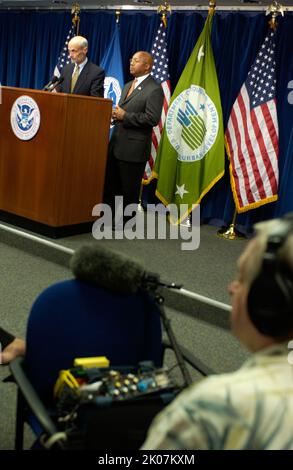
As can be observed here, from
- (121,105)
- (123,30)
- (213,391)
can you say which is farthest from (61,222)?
(213,391)

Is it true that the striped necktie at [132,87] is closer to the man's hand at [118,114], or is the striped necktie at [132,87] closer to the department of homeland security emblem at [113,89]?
the man's hand at [118,114]

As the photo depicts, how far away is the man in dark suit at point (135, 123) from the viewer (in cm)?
428

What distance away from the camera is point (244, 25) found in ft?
16.1

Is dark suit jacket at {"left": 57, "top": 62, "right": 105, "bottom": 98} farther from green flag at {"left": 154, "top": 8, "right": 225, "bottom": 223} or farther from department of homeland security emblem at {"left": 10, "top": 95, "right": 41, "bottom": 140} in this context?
green flag at {"left": 154, "top": 8, "right": 225, "bottom": 223}

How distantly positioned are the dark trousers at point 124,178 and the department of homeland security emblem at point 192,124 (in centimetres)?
79

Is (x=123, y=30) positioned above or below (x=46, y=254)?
above

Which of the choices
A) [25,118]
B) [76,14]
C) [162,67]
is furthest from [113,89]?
[25,118]

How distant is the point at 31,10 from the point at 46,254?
441cm

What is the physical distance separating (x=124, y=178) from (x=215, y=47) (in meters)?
1.81

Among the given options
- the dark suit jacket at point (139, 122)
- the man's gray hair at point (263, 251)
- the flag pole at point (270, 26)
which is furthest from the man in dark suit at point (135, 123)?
the man's gray hair at point (263, 251)

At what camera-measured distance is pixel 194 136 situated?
A: 5004mm

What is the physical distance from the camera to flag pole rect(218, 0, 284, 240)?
4504mm

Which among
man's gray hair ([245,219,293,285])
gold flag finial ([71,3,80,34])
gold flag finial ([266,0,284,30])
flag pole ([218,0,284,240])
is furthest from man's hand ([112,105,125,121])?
man's gray hair ([245,219,293,285])
